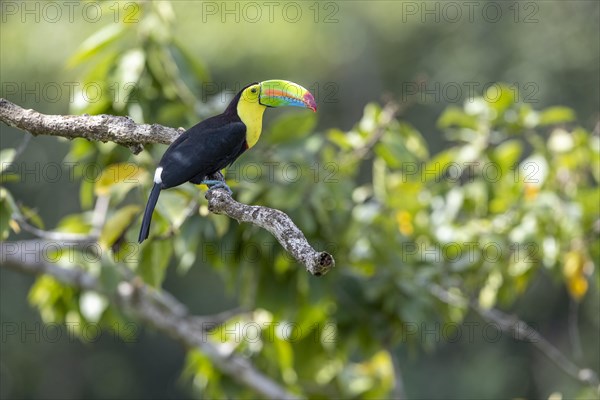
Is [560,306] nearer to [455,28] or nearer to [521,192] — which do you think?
[455,28]

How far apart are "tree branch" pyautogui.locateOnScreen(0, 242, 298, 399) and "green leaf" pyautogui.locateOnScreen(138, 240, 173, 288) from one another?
464 mm

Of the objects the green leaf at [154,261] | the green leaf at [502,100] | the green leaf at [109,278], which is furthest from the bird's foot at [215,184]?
the green leaf at [502,100]

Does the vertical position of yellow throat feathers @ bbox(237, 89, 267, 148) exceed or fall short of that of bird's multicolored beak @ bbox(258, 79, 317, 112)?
it falls short

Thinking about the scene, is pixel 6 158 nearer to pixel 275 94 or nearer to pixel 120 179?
pixel 120 179

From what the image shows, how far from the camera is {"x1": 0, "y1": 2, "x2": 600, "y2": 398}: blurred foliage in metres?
5.00

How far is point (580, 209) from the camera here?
206 inches

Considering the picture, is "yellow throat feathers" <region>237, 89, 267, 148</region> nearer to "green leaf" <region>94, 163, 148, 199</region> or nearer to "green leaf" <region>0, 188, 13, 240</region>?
"green leaf" <region>94, 163, 148, 199</region>

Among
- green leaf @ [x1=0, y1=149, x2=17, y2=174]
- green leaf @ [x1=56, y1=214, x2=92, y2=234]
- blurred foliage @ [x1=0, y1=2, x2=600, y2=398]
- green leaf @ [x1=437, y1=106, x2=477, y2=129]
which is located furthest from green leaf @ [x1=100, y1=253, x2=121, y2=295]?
green leaf @ [x1=437, y1=106, x2=477, y2=129]

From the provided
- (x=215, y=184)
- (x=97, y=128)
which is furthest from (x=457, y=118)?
(x=97, y=128)

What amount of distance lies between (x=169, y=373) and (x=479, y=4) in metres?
8.53

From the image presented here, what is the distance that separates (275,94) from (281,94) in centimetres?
3

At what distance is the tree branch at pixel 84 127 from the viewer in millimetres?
3631

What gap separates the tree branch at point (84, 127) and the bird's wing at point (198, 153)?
13 cm

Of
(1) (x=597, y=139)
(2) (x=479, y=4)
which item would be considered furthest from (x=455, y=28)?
(1) (x=597, y=139)
